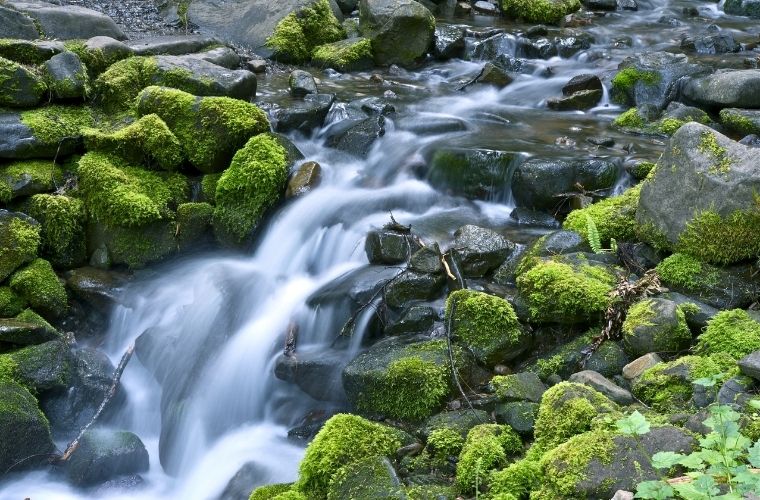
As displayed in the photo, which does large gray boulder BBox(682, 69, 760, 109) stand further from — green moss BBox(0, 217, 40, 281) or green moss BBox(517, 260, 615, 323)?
green moss BBox(0, 217, 40, 281)

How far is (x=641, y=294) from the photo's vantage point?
18.6ft

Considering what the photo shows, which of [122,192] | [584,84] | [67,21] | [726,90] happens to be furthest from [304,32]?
[726,90]

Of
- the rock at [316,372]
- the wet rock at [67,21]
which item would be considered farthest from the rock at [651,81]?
the wet rock at [67,21]

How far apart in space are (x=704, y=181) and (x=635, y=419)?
3368mm

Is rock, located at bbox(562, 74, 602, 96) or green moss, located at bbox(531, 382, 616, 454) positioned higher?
green moss, located at bbox(531, 382, 616, 454)

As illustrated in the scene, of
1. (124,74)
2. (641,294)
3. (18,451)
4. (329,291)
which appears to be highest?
(124,74)

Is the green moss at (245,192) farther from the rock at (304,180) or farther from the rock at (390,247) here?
the rock at (390,247)

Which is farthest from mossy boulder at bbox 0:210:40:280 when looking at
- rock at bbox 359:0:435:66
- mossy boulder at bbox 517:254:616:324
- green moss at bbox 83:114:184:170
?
rock at bbox 359:0:435:66

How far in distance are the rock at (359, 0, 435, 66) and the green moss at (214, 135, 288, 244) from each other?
5.06m

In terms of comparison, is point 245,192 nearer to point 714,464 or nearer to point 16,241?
point 16,241

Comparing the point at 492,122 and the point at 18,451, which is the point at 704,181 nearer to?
the point at 492,122

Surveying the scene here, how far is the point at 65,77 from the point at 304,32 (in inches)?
199

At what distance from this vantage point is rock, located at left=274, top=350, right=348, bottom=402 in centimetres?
592

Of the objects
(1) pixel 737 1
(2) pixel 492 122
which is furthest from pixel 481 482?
(1) pixel 737 1
